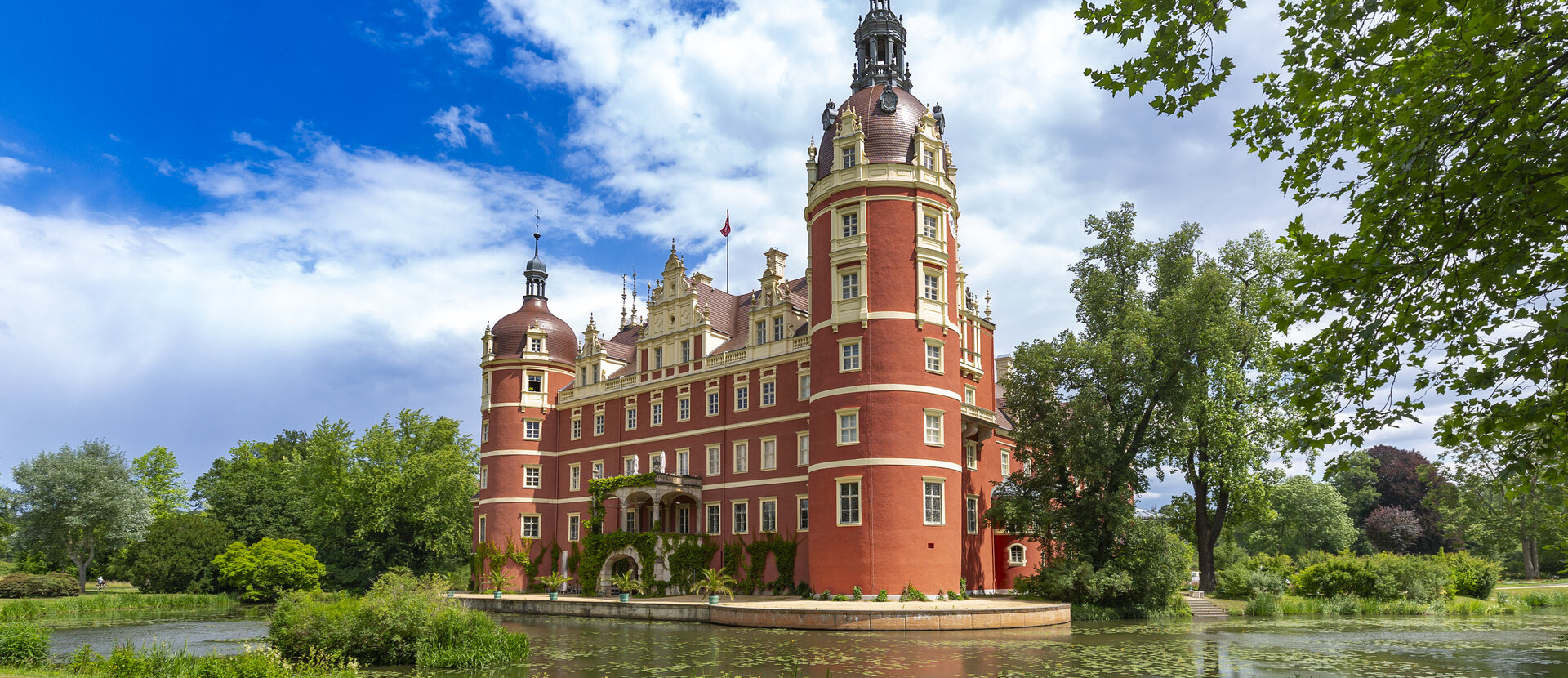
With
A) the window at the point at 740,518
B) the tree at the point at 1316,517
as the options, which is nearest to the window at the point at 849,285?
the window at the point at 740,518

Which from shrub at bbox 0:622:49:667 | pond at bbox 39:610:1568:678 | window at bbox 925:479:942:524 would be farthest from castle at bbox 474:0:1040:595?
shrub at bbox 0:622:49:667

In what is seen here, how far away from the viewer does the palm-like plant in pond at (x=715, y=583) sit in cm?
3347

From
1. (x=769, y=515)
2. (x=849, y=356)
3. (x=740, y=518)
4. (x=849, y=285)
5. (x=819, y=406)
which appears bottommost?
(x=740, y=518)

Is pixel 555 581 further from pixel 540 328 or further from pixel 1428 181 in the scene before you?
pixel 1428 181

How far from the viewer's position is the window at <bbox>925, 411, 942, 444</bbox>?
34000 mm

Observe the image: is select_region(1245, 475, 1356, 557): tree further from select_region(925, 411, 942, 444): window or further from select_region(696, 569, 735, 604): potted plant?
select_region(696, 569, 735, 604): potted plant

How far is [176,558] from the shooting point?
49.1 metres

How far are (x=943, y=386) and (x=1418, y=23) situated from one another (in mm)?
26971

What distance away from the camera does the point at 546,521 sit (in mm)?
48250

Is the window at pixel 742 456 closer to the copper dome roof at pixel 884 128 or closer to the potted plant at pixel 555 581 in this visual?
the potted plant at pixel 555 581

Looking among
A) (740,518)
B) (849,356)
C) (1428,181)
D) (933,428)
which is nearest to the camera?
(1428,181)

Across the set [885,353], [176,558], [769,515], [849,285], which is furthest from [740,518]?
[176,558]

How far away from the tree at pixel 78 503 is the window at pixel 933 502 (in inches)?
1573

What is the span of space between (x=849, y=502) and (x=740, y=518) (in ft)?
25.4
